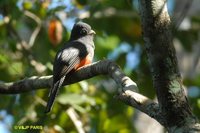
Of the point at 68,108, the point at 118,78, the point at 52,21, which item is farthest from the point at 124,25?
the point at 118,78

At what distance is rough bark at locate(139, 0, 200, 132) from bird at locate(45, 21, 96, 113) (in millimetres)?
1947

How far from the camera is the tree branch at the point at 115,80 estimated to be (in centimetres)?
425

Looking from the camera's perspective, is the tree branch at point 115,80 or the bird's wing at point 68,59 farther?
the bird's wing at point 68,59

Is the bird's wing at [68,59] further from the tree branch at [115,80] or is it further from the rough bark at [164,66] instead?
the rough bark at [164,66]

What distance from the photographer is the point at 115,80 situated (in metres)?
4.71

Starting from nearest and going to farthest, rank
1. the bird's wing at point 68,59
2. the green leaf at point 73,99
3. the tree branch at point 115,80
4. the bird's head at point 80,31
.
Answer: the tree branch at point 115,80, the bird's wing at point 68,59, the green leaf at point 73,99, the bird's head at point 80,31

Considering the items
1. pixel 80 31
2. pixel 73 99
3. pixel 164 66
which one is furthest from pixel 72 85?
pixel 164 66

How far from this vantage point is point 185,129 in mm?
3971

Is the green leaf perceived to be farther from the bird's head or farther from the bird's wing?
the bird's head

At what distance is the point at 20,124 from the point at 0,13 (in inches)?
69.8

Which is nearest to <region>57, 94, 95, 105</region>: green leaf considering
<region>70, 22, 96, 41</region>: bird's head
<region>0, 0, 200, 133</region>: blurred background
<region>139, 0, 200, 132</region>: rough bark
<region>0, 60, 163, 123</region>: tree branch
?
<region>0, 0, 200, 133</region>: blurred background

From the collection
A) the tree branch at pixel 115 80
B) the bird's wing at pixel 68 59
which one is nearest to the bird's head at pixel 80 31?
the bird's wing at pixel 68 59

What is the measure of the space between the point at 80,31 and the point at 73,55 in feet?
3.45

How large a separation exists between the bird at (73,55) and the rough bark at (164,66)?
195 centimetres
